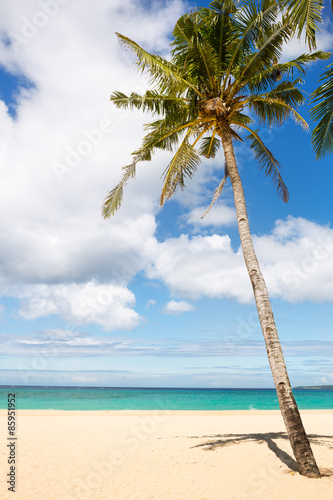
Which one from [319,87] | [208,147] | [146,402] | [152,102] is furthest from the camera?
[146,402]

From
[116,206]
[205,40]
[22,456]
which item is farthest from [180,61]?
[22,456]

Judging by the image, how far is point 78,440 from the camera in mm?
12664

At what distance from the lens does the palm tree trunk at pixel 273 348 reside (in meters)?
6.76

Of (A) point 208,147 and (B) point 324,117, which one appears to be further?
(A) point 208,147

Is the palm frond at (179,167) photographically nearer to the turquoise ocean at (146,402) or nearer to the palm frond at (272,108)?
the palm frond at (272,108)

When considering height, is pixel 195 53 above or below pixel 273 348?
above

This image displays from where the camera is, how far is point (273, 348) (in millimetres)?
7246

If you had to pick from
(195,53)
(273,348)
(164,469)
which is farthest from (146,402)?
(195,53)

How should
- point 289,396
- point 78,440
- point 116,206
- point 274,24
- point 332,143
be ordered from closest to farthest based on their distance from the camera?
point 289,396, point 332,143, point 274,24, point 116,206, point 78,440

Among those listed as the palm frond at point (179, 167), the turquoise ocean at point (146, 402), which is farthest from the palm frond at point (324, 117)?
the turquoise ocean at point (146, 402)

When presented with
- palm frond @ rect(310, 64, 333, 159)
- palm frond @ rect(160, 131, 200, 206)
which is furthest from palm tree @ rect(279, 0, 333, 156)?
palm frond @ rect(160, 131, 200, 206)

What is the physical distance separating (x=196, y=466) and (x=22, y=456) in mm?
4921

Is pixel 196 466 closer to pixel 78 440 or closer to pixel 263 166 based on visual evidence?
pixel 78 440

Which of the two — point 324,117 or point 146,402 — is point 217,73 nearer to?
point 324,117
